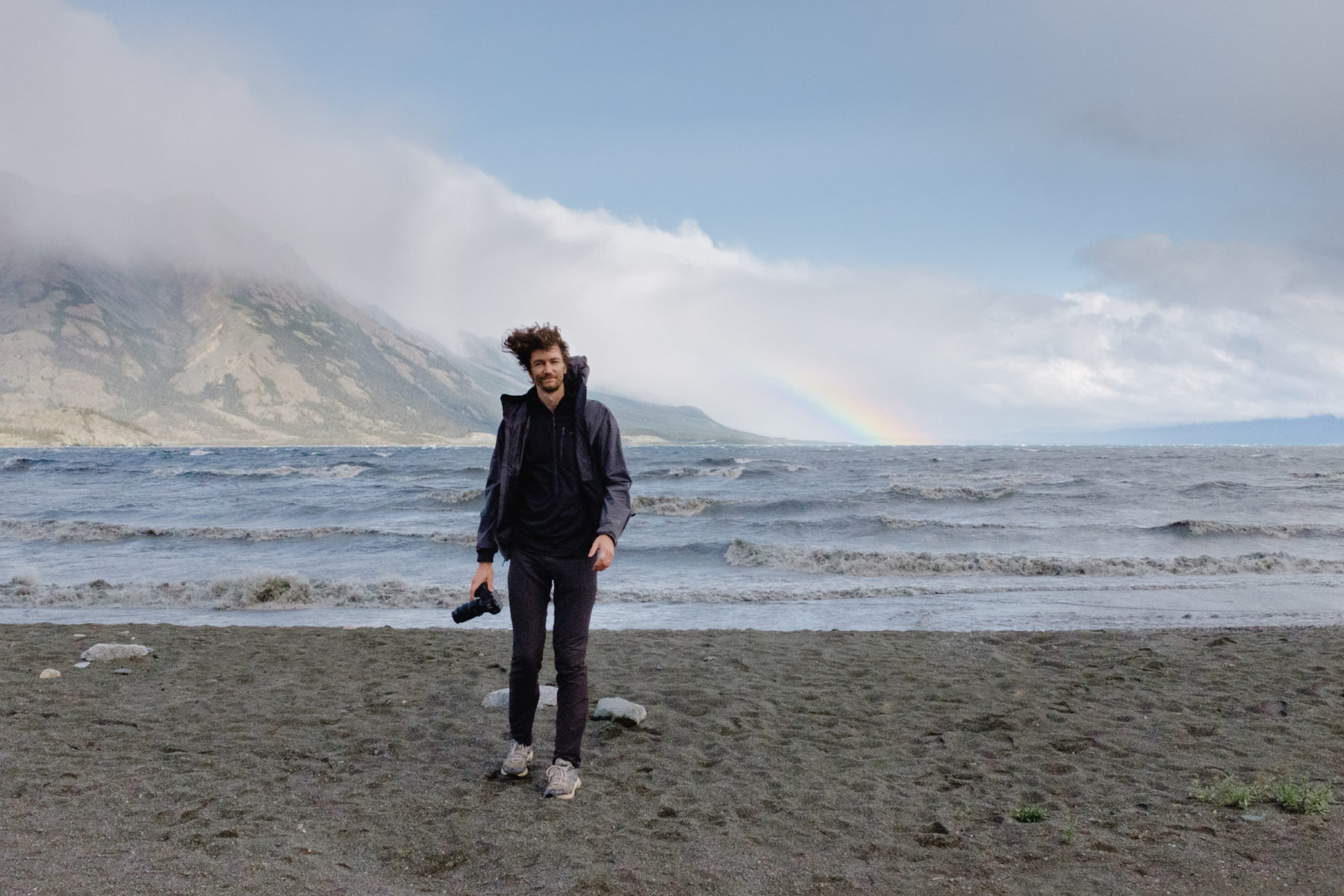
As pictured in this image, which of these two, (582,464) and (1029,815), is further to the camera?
(582,464)

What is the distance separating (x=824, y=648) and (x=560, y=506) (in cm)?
528

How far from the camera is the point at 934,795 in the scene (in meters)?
4.55

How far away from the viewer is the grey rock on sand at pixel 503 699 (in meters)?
6.54

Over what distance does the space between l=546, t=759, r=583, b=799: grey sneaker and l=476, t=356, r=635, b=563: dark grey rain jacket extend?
1259 millimetres

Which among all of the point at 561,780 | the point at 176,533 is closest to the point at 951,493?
the point at 176,533

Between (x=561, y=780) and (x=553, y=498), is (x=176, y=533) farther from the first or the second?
(x=553, y=498)

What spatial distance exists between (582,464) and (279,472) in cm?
5149

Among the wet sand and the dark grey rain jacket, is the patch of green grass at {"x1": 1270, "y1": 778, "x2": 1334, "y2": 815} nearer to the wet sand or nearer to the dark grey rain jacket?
the wet sand

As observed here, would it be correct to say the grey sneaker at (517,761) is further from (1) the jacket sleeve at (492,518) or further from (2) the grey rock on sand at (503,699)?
(2) the grey rock on sand at (503,699)

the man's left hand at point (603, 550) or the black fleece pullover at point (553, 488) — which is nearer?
the man's left hand at point (603, 550)

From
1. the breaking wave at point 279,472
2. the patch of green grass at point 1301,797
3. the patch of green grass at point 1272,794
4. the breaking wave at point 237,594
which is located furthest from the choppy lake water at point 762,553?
the breaking wave at point 279,472

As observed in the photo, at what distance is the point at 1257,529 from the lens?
22.0 metres

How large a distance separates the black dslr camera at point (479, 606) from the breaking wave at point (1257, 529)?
22652 mm

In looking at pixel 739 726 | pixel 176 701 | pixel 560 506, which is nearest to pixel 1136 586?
pixel 739 726
